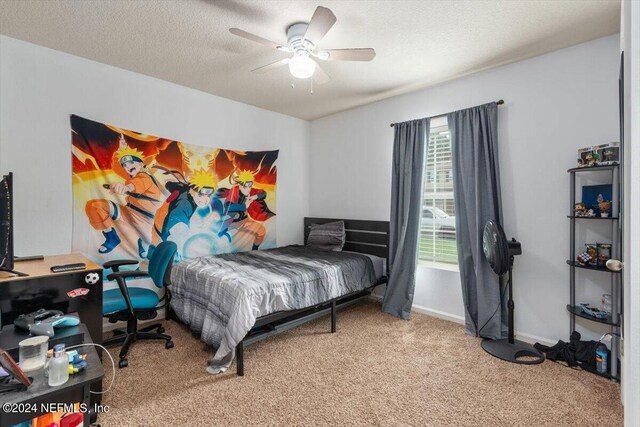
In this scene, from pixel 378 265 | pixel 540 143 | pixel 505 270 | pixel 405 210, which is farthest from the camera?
pixel 378 265

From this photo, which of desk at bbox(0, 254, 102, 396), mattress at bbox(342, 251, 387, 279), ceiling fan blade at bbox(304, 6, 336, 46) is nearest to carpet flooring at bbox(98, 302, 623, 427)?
desk at bbox(0, 254, 102, 396)

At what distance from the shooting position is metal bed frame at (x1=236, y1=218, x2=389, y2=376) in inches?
97.3

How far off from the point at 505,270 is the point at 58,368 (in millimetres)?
2873

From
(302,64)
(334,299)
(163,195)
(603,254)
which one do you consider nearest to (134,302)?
(163,195)

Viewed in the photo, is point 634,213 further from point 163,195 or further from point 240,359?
point 163,195

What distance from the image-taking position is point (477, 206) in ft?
9.46

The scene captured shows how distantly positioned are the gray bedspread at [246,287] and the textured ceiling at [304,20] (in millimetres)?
1948

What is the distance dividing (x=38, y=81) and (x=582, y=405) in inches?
186

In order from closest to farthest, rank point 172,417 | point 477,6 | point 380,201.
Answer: point 172,417 → point 477,6 → point 380,201

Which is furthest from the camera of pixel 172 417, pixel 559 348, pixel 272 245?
pixel 272 245

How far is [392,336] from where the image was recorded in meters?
2.91

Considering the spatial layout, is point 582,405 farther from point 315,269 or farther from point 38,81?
point 38,81

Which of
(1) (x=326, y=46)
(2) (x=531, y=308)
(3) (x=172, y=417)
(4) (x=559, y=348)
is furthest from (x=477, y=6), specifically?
(3) (x=172, y=417)

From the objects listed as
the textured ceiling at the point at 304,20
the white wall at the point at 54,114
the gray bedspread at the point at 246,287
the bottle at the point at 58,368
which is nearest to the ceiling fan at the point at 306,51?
the textured ceiling at the point at 304,20
